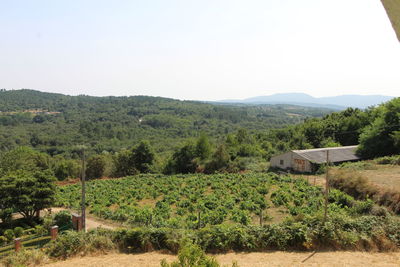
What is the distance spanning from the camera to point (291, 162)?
→ 36688 millimetres

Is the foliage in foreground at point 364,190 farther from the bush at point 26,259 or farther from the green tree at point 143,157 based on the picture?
the green tree at point 143,157

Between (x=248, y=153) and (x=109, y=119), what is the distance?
422 feet

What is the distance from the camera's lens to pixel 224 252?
11.7 m

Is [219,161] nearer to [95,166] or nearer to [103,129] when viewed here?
[95,166]

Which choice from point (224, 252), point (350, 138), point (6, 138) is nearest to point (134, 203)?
point (224, 252)

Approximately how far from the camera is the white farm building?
3441cm

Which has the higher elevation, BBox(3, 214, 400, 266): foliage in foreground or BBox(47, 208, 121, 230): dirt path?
BBox(3, 214, 400, 266): foliage in foreground

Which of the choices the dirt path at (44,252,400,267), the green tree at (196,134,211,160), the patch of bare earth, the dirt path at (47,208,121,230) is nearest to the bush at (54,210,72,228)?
the dirt path at (47,208,121,230)

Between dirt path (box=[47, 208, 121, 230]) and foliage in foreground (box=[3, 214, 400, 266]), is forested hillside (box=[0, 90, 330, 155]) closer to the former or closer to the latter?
dirt path (box=[47, 208, 121, 230])

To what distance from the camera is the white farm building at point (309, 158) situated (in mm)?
34406

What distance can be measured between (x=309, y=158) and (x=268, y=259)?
84.9 ft

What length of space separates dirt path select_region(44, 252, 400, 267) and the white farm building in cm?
2413

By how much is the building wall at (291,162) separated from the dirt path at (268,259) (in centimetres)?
2431

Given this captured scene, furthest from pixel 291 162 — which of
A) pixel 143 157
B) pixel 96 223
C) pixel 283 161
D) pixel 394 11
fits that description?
pixel 394 11
